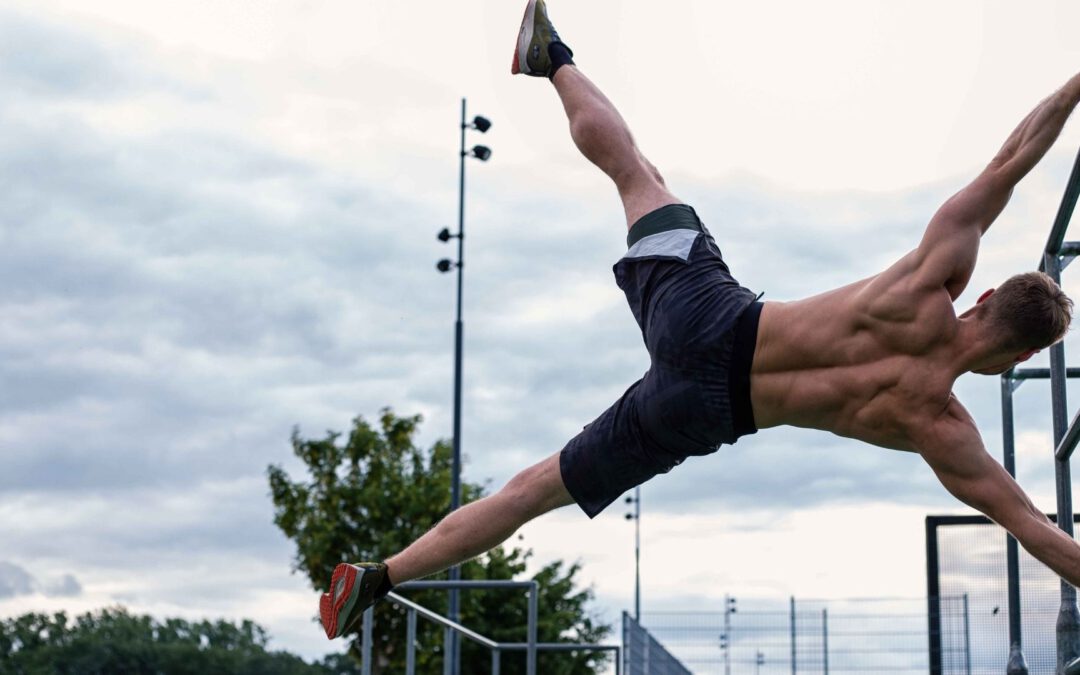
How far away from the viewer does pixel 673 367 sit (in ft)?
13.6

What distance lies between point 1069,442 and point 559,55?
2225mm

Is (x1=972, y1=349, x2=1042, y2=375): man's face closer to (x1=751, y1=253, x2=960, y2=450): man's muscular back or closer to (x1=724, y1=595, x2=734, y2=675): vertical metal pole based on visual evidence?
(x1=751, y1=253, x2=960, y2=450): man's muscular back

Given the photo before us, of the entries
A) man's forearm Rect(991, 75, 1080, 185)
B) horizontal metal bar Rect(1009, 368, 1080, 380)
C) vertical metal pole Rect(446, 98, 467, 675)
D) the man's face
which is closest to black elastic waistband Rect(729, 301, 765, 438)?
the man's face

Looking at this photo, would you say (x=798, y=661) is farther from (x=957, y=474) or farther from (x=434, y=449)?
(x=434, y=449)

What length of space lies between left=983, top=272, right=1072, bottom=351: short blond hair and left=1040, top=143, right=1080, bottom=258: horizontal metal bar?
2.08ft

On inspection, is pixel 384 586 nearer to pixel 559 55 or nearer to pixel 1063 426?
pixel 559 55

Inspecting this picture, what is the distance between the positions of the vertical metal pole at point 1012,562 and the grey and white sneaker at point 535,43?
7.73 feet

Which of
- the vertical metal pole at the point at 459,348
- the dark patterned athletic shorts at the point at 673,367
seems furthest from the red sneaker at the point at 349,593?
the vertical metal pole at the point at 459,348

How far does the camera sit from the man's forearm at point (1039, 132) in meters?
3.80

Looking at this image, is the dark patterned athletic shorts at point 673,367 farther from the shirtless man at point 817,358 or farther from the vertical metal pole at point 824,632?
the vertical metal pole at point 824,632

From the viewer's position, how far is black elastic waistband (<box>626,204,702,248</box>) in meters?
4.33

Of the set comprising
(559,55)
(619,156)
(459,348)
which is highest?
(459,348)

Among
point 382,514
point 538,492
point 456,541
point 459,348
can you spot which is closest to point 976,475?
point 538,492

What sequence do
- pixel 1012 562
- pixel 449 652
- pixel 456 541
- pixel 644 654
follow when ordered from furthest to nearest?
1. pixel 644 654
2. pixel 449 652
3. pixel 1012 562
4. pixel 456 541
